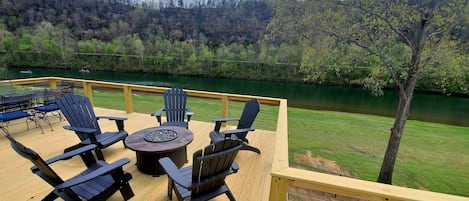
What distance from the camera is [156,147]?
8.16 ft

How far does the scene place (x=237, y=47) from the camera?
33094 millimetres

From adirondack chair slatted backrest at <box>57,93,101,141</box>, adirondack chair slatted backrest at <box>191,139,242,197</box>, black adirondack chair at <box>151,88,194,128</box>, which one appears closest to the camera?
adirondack chair slatted backrest at <box>191,139,242,197</box>

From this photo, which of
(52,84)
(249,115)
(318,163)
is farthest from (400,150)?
(52,84)

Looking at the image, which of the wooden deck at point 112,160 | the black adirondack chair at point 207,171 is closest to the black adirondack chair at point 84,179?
the wooden deck at point 112,160

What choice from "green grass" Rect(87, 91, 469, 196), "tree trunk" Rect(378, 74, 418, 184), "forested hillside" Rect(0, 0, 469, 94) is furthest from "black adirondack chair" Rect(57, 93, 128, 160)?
"forested hillside" Rect(0, 0, 469, 94)

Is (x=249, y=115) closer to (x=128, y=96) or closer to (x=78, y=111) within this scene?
(x=78, y=111)

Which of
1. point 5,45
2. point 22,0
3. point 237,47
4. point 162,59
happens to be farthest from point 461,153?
point 22,0

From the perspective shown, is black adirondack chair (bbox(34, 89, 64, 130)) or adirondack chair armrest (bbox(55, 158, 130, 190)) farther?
black adirondack chair (bbox(34, 89, 64, 130))

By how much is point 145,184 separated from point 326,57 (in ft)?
14.7

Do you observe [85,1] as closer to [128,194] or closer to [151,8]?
[151,8]

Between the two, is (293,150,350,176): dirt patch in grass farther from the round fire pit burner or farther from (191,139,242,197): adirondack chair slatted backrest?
(191,139,242,197): adirondack chair slatted backrest

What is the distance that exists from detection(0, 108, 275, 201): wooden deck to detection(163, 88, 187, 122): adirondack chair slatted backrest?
1.56ft

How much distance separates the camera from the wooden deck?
2283 mm

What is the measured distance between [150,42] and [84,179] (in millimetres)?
37323
